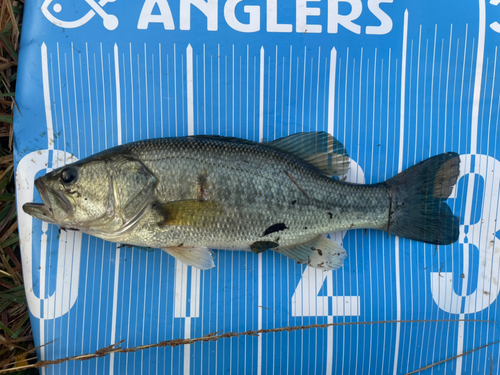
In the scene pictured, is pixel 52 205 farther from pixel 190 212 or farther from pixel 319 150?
pixel 319 150

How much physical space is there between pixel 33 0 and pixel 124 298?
212cm

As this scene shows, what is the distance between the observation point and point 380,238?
7.11 feet

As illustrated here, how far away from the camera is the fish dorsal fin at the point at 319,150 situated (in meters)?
1.93

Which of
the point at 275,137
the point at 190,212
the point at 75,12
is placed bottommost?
the point at 190,212

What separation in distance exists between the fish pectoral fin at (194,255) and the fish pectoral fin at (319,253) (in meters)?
0.45

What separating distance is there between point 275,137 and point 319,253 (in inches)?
33.1

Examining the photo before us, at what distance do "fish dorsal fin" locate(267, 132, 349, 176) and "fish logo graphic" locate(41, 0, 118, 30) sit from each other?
1431mm

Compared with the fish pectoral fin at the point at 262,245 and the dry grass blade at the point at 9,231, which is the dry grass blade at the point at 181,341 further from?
the fish pectoral fin at the point at 262,245

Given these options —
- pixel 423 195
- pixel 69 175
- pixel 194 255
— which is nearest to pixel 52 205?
pixel 69 175

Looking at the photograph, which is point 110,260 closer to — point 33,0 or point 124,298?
point 124,298

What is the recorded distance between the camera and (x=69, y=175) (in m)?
1.71

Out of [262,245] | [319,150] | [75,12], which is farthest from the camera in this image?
[75,12]

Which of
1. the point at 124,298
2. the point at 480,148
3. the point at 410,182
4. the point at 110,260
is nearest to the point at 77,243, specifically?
the point at 110,260

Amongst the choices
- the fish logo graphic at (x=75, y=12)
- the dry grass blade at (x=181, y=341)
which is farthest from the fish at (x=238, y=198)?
the fish logo graphic at (x=75, y=12)
